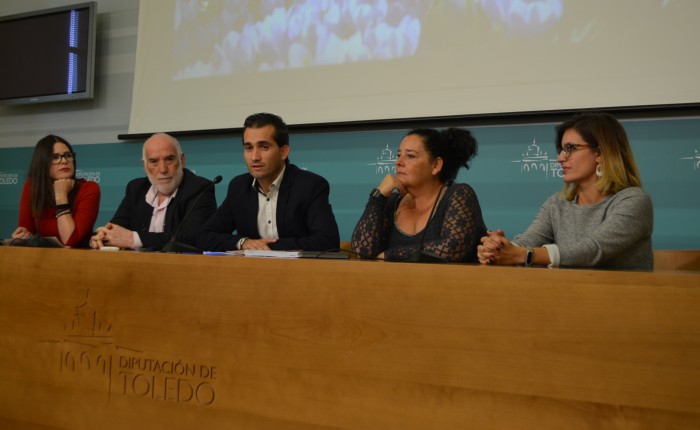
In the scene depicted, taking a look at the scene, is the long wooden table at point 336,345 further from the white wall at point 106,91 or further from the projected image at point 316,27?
the white wall at point 106,91

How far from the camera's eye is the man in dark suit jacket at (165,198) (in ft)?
9.52

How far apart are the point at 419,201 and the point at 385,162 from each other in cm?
132

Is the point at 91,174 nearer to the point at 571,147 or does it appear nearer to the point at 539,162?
the point at 539,162

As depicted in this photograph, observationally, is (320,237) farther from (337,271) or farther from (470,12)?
(470,12)

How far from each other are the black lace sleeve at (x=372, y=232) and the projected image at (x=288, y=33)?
4.82 feet

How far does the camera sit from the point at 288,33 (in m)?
4.02

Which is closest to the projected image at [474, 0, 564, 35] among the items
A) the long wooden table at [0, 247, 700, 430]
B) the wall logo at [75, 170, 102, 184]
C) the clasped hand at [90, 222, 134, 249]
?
the clasped hand at [90, 222, 134, 249]

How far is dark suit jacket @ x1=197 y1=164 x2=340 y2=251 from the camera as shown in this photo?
2646 millimetres

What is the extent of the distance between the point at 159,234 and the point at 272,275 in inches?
55.7

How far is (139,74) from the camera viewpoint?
447cm

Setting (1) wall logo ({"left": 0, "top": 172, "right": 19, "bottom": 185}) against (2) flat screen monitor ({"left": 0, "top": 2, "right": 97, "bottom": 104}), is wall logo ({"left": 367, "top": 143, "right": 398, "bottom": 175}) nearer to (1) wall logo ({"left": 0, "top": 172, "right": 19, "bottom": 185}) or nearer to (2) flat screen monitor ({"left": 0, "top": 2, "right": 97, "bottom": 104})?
(2) flat screen monitor ({"left": 0, "top": 2, "right": 97, "bottom": 104})

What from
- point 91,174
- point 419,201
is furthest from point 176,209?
point 91,174

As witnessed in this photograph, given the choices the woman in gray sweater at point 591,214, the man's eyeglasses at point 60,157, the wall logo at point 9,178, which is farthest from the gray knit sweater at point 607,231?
the wall logo at point 9,178

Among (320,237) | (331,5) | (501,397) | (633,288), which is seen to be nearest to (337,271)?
(501,397)
